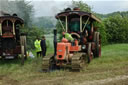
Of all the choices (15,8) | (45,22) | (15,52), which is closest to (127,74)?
(15,52)

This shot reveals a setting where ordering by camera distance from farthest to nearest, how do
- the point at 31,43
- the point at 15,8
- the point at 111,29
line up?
the point at 111,29 → the point at 15,8 → the point at 31,43

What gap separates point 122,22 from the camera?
26.6 m

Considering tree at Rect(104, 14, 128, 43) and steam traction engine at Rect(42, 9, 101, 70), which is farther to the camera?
tree at Rect(104, 14, 128, 43)

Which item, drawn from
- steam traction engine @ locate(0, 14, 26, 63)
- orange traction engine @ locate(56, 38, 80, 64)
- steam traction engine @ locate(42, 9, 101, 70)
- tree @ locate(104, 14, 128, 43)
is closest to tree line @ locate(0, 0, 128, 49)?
tree @ locate(104, 14, 128, 43)

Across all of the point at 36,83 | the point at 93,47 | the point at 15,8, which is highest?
the point at 15,8

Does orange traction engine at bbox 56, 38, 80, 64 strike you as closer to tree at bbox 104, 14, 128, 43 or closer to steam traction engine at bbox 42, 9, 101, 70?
steam traction engine at bbox 42, 9, 101, 70

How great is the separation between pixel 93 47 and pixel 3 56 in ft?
14.1

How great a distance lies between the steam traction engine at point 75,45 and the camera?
24.7 feet

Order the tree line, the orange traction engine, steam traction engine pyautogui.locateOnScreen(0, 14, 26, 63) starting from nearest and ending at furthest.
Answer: the orange traction engine → steam traction engine pyautogui.locateOnScreen(0, 14, 26, 63) → the tree line

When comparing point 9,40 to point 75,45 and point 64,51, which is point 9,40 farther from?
point 64,51

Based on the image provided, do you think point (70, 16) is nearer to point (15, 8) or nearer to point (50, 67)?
point (50, 67)

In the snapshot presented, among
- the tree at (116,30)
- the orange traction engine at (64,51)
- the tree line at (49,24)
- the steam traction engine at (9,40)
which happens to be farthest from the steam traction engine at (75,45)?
the tree at (116,30)

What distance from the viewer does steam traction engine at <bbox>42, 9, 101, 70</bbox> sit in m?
7.54

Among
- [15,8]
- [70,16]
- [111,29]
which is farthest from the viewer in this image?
[111,29]
